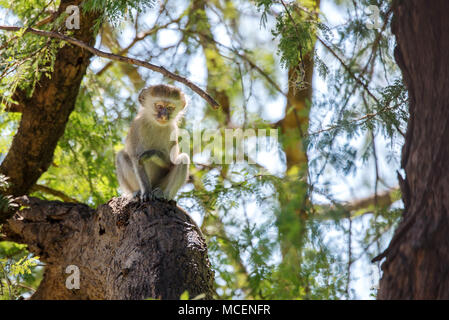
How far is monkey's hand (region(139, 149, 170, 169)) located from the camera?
5.34 m

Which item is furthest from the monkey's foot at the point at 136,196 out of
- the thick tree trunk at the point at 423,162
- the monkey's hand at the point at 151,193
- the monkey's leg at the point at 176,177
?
the thick tree trunk at the point at 423,162

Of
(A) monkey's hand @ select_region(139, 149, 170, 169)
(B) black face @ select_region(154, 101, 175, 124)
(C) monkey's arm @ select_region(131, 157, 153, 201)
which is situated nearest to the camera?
(C) monkey's arm @ select_region(131, 157, 153, 201)

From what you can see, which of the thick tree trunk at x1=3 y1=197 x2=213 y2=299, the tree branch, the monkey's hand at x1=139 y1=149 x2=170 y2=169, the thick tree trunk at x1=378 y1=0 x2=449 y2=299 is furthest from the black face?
the thick tree trunk at x1=378 y1=0 x2=449 y2=299

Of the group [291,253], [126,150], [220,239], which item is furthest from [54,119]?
[291,253]

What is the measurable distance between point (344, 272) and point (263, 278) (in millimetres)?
1450

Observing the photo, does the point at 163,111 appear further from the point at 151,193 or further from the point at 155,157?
the point at 151,193

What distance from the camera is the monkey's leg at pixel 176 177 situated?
5359 millimetres

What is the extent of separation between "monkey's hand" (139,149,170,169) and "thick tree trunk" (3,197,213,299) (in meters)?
0.84

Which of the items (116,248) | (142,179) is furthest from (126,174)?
(116,248)

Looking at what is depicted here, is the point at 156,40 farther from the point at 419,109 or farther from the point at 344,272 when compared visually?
the point at 419,109

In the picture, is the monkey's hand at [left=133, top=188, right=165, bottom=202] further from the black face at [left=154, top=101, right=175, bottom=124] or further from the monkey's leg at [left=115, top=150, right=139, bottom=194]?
the black face at [left=154, top=101, right=175, bottom=124]

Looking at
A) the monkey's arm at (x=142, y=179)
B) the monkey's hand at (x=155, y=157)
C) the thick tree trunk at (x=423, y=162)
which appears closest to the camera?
the thick tree trunk at (x=423, y=162)

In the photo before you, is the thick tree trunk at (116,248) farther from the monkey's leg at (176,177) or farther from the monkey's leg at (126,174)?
the monkey's leg at (176,177)

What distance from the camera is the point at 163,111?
5.57 metres
